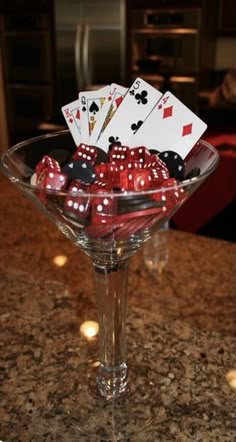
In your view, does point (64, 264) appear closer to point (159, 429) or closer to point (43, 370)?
point (43, 370)

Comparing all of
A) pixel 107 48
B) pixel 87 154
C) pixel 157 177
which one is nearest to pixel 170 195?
pixel 157 177

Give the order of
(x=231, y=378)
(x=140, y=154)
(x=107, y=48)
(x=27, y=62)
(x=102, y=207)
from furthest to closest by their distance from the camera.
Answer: (x=27, y=62)
(x=107, y=48)
(x=231, y=378)
(x=140, y=154)
(x=102, y=207)

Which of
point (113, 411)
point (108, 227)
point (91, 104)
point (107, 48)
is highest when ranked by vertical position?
point (91, 104)

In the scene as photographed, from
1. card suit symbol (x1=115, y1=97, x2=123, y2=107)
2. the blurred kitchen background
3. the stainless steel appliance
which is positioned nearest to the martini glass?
card suit symbol (x1=115, y1=97, x2=123, y2=107)

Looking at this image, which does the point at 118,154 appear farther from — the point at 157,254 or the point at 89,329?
the point at 157,254

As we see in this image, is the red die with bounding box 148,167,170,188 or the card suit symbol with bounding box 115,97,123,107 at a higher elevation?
the card suit symbol with bounding box 115,97,123,107

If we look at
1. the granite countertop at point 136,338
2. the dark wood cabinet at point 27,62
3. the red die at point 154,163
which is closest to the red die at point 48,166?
the red die at point 154,163

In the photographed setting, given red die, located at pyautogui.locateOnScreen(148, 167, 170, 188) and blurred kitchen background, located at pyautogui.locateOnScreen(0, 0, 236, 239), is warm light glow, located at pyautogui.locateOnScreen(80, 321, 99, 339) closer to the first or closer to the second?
red die, located at pyautogui.locateOnScreen(148, 167, 170, 188)

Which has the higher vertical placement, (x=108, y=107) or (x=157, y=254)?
(x=108, y=107)
